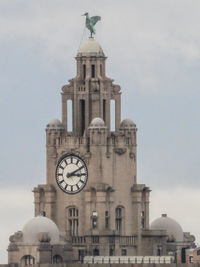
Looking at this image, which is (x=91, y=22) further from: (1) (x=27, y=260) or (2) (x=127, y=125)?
(1) (x=27, y=260)

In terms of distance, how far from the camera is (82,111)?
198 m

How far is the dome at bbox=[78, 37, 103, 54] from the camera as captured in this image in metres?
198

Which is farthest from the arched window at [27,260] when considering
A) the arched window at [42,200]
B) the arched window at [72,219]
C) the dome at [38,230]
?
the arched window at [42,200]

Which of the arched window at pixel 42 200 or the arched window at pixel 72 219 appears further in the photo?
the arched window at pixel 42 200

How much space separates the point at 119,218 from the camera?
198 metres

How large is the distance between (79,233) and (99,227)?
1.84m

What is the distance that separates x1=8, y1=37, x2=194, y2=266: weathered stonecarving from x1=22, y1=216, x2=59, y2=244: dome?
2.36 meters

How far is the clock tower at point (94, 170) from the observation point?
19600 cm

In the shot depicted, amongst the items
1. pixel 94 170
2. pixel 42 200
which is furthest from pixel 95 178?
pixel 42 200

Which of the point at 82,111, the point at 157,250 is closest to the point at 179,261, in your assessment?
the point at 157,250

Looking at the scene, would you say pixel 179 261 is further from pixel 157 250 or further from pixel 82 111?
pixel 82 111

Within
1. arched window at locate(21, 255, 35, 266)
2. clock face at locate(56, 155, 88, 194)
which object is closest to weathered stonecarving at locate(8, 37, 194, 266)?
clock face at locate(56, 155, 88, 194)

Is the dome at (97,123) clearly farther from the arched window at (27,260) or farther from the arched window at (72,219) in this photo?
the arched window at (27,260)

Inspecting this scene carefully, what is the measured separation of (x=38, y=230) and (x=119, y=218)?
330 inches
